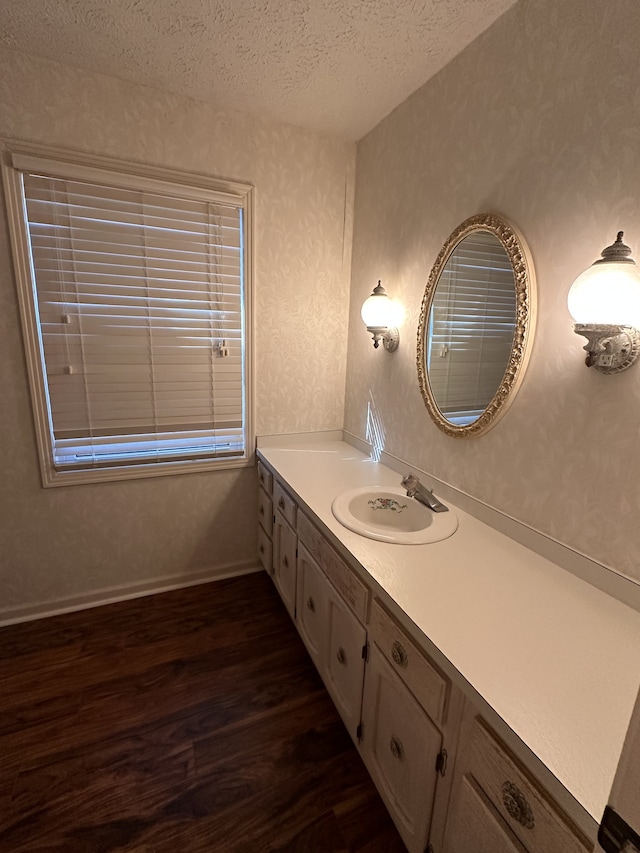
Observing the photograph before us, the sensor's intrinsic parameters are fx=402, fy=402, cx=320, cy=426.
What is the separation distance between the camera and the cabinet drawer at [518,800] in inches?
24.6

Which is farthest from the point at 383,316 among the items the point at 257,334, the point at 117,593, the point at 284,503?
the point at 117,593

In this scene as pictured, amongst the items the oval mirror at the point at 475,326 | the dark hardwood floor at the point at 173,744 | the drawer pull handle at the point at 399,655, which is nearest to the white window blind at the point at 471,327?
the oval mirror at the point at 475,326

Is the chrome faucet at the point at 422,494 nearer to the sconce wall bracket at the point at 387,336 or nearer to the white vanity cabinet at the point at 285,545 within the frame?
the white vanity cabinet at the point at 285,545

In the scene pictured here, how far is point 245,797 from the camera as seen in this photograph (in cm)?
126

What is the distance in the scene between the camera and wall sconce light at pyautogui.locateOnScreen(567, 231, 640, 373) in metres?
0.91

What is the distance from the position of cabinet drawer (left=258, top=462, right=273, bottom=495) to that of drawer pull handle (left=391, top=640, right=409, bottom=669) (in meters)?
1.11

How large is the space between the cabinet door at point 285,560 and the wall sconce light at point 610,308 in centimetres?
127

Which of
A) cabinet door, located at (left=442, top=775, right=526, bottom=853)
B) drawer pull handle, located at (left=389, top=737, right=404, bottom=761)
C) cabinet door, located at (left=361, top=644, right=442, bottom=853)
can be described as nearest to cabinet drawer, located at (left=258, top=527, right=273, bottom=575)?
cabinet door, located at (left=361, top=644, right=442, bottom=853)

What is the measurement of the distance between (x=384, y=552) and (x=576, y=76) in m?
1.38

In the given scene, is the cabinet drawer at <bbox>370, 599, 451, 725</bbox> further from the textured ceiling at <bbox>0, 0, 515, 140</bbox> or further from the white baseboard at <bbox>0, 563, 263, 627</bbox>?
the textured ceiling at <bbox>0, 0, 515, 140</bbox>

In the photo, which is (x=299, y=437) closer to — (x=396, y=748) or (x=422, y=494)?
(x=422, y=494)

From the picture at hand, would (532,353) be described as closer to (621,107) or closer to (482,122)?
(621,107)

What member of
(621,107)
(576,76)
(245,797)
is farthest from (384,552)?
(576,76)

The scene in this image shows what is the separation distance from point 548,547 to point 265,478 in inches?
52.8
